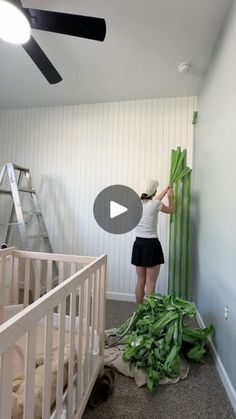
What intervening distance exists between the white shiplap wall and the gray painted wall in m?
0.50

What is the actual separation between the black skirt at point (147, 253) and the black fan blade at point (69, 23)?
1.66 meters

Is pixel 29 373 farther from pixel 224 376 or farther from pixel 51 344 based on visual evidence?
pixel 224 376

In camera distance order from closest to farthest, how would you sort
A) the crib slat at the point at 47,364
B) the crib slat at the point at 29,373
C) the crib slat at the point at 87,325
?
the crib slat at the point at 29,373 → the crib slat at the point at 47,364 → the crib slat at the point at 87,325

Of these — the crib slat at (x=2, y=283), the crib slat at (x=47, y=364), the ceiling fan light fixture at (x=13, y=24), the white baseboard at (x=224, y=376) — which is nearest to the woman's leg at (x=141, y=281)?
the white baseboard at (x=224, y=376)

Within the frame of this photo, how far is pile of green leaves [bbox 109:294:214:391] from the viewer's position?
163 cm

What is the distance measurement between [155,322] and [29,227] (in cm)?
207

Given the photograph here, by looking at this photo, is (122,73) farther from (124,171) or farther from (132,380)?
(132,380)

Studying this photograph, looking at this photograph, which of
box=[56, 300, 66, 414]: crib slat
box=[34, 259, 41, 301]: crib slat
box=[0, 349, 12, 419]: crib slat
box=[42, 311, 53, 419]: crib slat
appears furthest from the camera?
box=[34, 259, 41, 301]: crib slat

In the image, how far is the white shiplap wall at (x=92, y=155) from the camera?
299 cm

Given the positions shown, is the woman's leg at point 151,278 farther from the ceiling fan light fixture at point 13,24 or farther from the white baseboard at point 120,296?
the ceiling fan light fixture at point 13,24

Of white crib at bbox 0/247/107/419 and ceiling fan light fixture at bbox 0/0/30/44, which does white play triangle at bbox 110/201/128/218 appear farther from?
ceiling fan light fixture at bbox 0/0/30/44

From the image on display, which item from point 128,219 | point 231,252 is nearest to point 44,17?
point 231,252

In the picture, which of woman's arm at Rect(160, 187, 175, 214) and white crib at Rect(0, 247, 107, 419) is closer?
white crib at Rect(0, 247, 107, 419)
